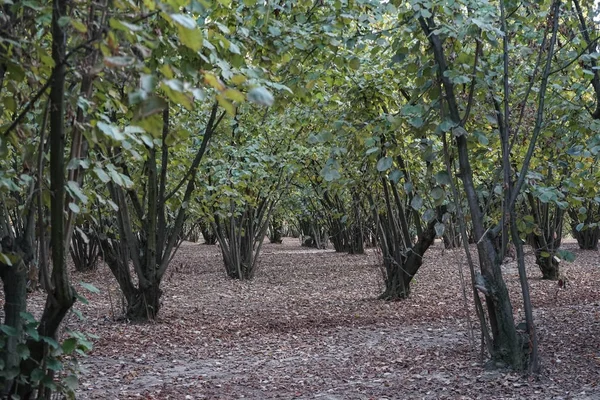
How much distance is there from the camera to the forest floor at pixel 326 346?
4.64 metres

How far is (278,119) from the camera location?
10750mm

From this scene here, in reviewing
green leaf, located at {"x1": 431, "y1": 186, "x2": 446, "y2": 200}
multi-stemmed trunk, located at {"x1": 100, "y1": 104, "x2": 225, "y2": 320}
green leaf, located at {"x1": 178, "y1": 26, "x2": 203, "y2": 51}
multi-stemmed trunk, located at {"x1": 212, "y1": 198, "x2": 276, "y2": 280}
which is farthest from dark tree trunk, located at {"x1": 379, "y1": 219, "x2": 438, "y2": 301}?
green leaf, located at {"x1": 178, "y1": 26, "x2": 203, "y2": 51}

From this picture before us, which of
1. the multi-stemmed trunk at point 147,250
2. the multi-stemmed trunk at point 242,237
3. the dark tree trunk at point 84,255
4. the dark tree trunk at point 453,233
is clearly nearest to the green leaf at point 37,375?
the dark tree trunk at point 453,233

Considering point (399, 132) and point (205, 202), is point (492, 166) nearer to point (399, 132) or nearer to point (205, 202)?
point (399, 132)

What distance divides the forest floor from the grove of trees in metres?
0.43

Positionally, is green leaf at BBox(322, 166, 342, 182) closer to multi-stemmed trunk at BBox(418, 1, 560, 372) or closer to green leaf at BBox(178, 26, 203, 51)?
multi-stemmed trunk at BBox(418, 1, 560, 372)

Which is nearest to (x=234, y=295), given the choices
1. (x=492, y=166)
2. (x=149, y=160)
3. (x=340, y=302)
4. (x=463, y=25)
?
(x=340, y=302)

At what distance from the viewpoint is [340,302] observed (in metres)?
9.28

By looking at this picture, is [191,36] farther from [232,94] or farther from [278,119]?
[278,119]

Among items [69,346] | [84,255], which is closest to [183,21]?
[69,346]

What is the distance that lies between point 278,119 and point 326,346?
5.31 meters

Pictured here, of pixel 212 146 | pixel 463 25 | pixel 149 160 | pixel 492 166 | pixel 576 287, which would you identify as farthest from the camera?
pixel 576 287

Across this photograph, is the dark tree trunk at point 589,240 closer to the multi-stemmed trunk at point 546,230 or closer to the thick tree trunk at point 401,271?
the multi-stemmed trunk at point 546,230

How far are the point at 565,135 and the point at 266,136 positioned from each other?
6496mm
